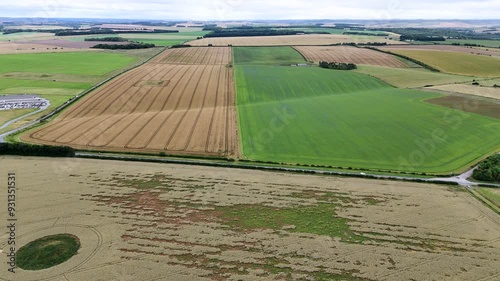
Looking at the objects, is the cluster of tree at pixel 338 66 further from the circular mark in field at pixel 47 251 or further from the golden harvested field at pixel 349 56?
the circular mark in field at pixel 47 251

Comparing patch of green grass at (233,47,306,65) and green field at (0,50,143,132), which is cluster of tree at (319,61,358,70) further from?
green field at (0,50,143,132)

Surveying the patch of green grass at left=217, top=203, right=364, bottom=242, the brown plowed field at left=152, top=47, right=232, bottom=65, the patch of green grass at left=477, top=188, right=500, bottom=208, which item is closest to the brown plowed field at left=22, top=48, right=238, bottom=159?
the patch of green grass at left=217, top=203, right=364, bottom=242

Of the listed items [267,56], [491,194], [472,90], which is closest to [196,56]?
[267,56]

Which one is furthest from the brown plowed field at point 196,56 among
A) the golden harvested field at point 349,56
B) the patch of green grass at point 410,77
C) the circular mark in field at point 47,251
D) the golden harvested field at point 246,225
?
the circular mark in field at point 47,251

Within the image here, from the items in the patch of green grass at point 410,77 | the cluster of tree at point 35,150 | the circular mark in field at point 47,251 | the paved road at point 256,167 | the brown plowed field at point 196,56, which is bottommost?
the circular mark in field at point 47,251

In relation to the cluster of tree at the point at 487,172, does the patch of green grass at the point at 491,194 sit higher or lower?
lower

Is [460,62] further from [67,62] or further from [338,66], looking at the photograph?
[67,62]

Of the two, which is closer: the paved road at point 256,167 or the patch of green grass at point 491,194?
the patch of green grass at point 491,194
